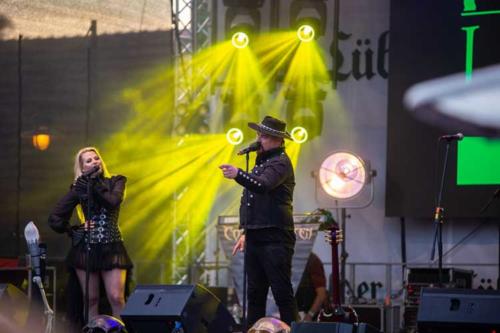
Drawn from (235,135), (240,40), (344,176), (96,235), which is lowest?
(96,235)

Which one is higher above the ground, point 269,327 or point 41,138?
point 41,138

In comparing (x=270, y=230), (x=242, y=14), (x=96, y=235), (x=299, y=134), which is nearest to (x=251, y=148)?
(x=270, y=230)

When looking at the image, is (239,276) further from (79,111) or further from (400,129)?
(79,111)

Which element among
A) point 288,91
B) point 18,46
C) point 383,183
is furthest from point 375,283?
point 18,46

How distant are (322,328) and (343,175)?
15.6 ft

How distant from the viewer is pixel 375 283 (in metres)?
9.76

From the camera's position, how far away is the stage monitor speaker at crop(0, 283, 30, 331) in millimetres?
5395

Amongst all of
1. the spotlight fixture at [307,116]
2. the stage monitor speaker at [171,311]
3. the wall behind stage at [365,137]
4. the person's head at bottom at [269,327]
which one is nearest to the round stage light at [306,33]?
the wall behind stage at [365,137]

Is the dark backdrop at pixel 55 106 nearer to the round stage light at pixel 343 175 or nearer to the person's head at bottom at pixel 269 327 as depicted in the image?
the round stage light at pixel 343 175

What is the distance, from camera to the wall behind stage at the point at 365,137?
979 cm

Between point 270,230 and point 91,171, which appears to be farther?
point 91,171

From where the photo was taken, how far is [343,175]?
8.98 m

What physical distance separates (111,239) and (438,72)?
4.75 meters

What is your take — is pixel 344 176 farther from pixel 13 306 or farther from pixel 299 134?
pixel 13 306
